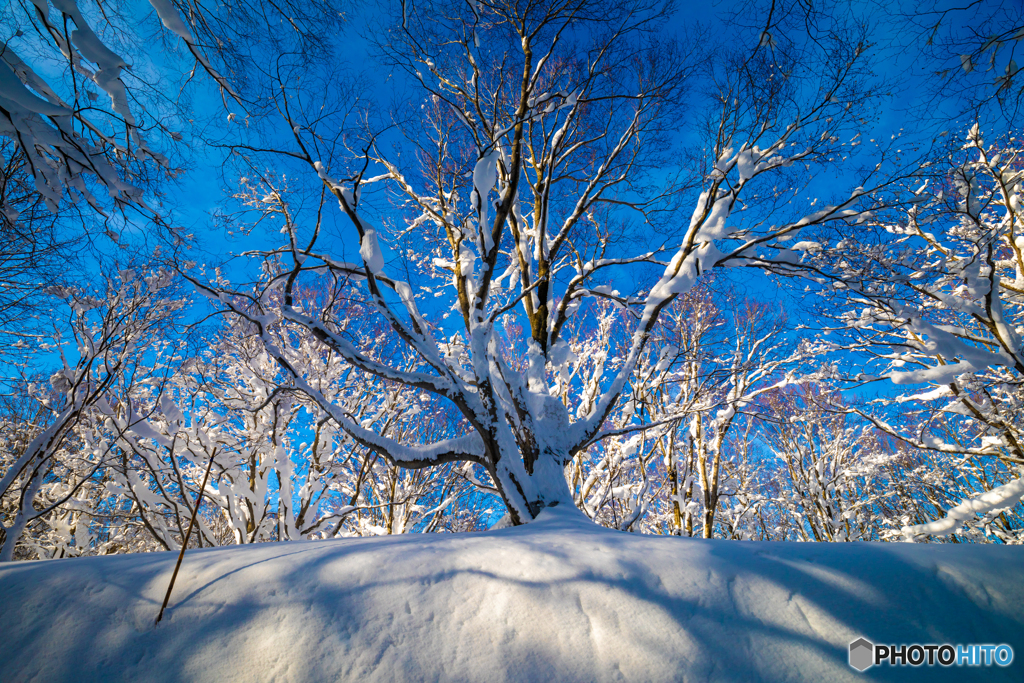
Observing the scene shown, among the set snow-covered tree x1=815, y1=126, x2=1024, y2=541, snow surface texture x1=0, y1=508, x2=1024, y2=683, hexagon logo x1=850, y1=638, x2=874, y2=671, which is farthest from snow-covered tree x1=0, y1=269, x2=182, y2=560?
snow-covered tree x1=815, y1=126, x2=1024, y2=541

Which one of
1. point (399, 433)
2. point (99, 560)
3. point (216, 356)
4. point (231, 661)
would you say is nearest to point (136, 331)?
point (216, 356)

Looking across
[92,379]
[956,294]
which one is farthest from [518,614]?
[92,379]

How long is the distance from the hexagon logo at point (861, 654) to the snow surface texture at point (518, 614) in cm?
2

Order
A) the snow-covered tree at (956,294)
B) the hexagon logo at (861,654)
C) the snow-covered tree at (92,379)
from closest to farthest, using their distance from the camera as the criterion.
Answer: the hexagon logo at (861,654) < the snow-covered tree at (956,294) < the snow-covered tree at (92,379)

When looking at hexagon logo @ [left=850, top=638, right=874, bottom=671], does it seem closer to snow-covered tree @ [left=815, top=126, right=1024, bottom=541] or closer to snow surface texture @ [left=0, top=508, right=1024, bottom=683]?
snow surface texture @ [left=0, top=508, right=1024, bottom=683]

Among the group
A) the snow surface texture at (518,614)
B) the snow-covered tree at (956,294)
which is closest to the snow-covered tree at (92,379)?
the snow surface texture at (518,614)

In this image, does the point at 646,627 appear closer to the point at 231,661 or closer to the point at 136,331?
the point at 231,661

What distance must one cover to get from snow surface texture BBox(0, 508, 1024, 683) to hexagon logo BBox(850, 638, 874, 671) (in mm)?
19

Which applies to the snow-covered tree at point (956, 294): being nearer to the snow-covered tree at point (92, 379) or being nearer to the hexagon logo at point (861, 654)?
the hexagon logo at point (861, 654)

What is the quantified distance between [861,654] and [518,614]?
0.97 metres

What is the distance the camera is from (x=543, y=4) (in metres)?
3.97

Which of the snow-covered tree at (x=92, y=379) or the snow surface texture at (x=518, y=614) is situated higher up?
the snow-covered tree at (x=92, y=379)

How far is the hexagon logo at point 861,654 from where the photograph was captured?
42.4 inches

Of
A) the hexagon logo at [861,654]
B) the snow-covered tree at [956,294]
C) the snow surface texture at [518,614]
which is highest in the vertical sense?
the snow-covered tree at [956,294]
